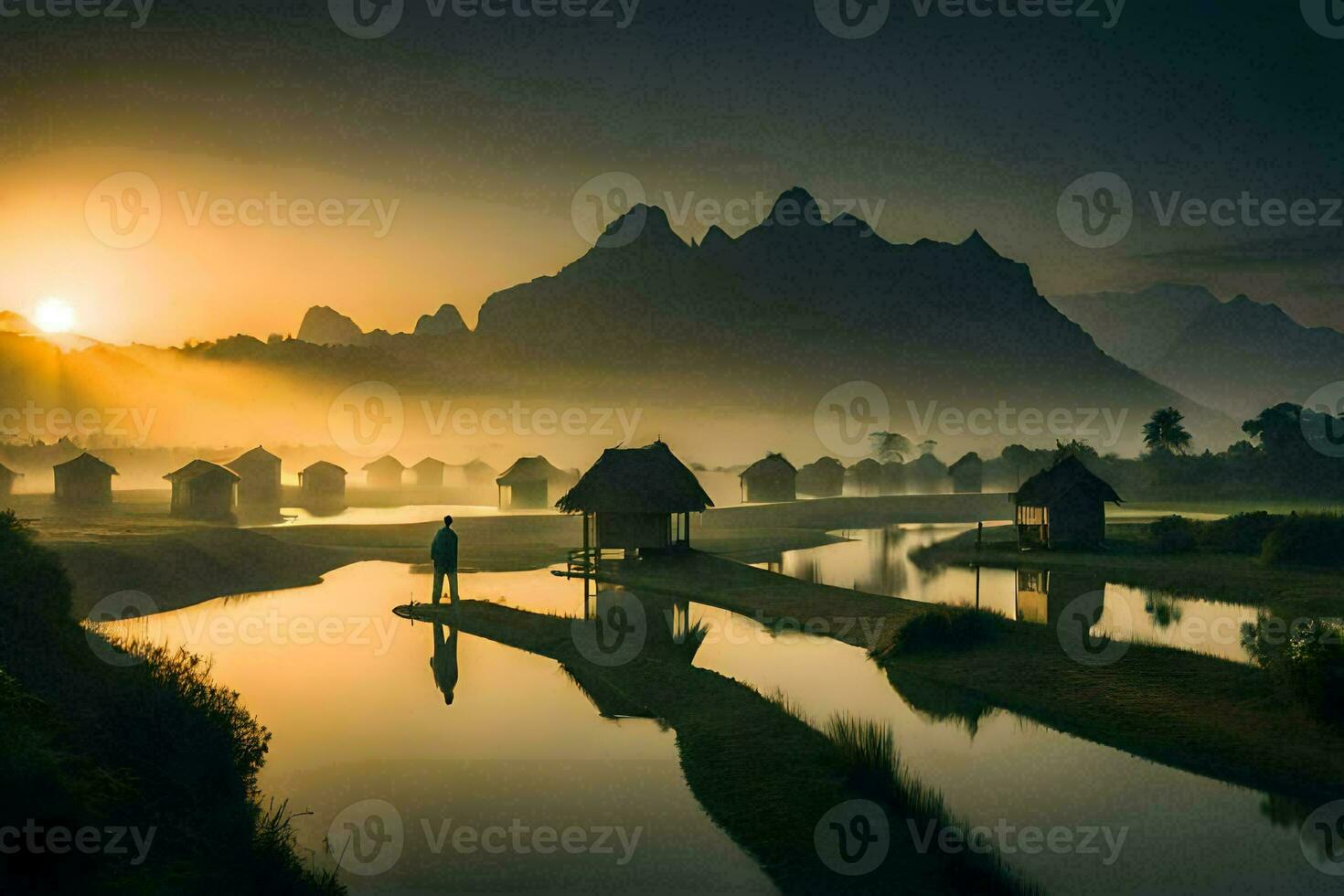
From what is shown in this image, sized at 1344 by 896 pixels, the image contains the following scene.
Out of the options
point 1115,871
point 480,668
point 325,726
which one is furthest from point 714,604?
point 1115,871

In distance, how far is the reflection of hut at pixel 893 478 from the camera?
114062 mm

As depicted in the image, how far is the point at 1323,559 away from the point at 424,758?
36.6 m

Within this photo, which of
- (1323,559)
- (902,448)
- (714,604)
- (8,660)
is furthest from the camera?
(902,448)

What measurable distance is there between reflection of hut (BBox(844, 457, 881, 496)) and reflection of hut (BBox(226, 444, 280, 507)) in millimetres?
63494

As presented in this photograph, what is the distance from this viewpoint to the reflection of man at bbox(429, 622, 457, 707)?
64.2 feet

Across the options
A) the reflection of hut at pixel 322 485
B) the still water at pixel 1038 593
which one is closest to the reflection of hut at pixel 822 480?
the reflection of hut at pixel 322 485

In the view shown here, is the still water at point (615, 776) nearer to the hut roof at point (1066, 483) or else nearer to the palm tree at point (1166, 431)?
the hut roof at point (1066, 483)

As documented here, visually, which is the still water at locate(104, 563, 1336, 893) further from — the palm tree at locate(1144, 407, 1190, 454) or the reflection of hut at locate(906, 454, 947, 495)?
the reflection of hut at locate(906, 454, 947, 495)

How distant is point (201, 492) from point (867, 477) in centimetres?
7379

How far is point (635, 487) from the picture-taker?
3806cm

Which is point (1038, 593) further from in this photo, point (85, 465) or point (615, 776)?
point (85, 465)

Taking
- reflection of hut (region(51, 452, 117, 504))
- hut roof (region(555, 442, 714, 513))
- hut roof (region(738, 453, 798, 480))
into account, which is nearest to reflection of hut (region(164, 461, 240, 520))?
reflection of hut (region(51, 452, 117, 504))

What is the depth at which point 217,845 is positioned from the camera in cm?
1072

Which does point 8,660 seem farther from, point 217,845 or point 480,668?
point 480,668
